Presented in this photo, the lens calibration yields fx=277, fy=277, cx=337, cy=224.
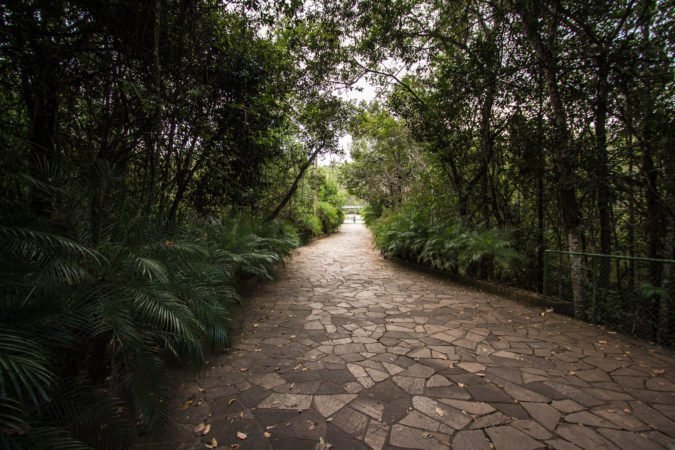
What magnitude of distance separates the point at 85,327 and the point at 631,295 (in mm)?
5911

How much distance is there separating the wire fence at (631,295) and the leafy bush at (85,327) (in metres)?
4.88

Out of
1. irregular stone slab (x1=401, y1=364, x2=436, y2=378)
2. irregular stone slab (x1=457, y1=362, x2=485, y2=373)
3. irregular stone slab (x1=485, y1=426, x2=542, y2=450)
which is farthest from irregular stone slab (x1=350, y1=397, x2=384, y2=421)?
irregular stone slab (x1=457, y1=362, x2=485, y2=373)

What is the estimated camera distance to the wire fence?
3373 millimetres

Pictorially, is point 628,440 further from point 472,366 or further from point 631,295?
point 631,295

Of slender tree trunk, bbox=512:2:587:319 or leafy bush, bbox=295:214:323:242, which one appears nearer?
slender tree trunk, bbox=512:2:587:319

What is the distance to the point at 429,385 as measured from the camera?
7.94ft

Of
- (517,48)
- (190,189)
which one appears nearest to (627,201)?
(517,48)

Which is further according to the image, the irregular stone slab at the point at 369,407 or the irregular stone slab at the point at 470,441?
the irregular stone slab at the point at 369,407

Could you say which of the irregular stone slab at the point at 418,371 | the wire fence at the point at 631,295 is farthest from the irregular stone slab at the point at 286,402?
the wire fence at the point at 631,295

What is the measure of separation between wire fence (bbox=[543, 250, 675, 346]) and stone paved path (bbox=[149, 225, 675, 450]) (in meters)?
0.37

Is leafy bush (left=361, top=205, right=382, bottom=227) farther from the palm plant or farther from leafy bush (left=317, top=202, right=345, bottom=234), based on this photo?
the palm plant

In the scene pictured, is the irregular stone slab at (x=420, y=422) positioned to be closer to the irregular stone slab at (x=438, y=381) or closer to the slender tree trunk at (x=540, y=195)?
the irregular stone slab at (x=438, y=381)

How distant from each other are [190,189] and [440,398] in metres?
4.62

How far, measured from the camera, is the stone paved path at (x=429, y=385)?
1.86 m
